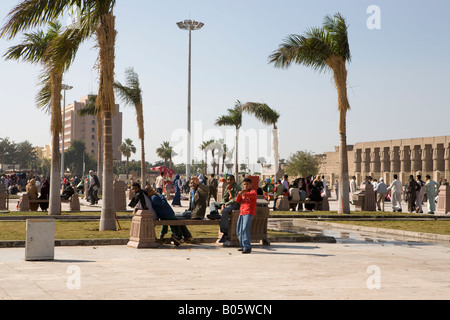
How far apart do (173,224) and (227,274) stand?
4.24 meters

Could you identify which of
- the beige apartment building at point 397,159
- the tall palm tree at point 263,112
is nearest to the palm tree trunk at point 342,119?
the tall palm tree at point 263,112

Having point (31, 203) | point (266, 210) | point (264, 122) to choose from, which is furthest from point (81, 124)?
point (266, 210)

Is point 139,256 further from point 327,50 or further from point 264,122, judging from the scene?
point 264,122

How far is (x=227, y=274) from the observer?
9.66 m

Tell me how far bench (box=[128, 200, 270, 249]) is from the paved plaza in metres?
0.33

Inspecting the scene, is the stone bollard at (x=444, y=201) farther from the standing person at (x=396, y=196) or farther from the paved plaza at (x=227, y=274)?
the paved plaza at (x=227, y=274)

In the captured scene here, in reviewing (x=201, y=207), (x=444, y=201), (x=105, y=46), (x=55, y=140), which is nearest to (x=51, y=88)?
(x=55, y=140)

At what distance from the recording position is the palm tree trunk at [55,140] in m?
21.2

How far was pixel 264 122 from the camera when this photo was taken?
47.5m

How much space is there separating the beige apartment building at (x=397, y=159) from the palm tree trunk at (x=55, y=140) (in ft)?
255

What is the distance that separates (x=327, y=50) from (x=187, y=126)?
19.2m

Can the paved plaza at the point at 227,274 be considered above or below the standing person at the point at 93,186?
below

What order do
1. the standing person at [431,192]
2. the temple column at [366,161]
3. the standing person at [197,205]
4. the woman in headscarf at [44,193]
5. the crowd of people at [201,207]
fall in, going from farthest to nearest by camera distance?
1. the temple column at [366,161]
2. the standing person at [431,192]
3. the woman in headscarf at [44,193]
4. the standing person at [197,205]
5. the crowd of people at [201,207]

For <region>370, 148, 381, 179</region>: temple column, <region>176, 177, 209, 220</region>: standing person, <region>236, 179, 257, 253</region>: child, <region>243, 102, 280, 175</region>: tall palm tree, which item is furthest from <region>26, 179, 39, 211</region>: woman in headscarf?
<region>370, 148, 381, 179</region>: temple column
